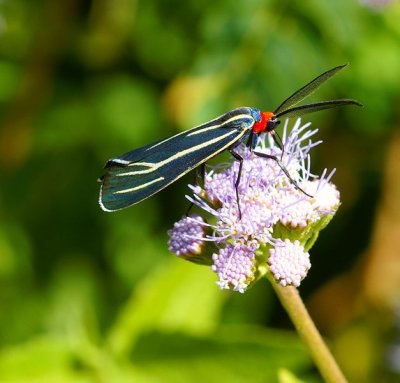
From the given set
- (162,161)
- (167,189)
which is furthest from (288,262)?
(167,189)

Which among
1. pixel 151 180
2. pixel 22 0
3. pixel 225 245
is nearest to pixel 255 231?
pixel 225 245

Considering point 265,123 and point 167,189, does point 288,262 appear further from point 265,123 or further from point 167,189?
point 167,189

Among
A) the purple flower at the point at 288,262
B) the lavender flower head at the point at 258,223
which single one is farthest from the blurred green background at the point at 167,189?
the purple flower at the point at 288,262

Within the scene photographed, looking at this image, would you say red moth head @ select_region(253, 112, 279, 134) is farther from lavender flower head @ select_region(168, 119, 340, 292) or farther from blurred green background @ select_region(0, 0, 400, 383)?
blurred green background @ select_region(0, 0, 400, 383)

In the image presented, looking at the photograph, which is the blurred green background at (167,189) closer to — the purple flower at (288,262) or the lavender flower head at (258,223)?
the lavender flower head at (258,223)

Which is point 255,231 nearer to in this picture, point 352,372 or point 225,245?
point 225,245

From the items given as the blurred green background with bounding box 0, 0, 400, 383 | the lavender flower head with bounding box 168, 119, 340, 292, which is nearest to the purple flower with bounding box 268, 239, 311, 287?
the lavender flower head with bounding box 168, 119, 340, 292
